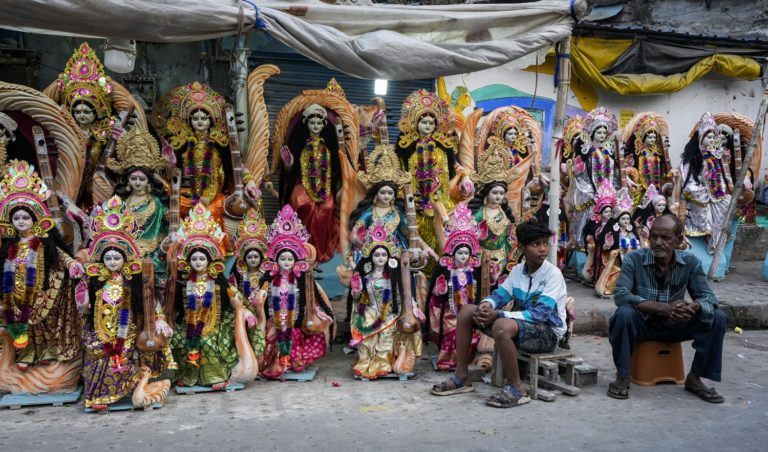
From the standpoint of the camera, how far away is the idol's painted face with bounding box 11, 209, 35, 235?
4691 mm

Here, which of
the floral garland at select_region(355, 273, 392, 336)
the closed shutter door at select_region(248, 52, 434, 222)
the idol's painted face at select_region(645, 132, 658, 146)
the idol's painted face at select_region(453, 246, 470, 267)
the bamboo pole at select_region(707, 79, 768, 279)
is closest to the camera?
the floral garland at select_region(355, 273, 392, 336)

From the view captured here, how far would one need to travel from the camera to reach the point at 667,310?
4.70 meters

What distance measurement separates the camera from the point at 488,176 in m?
6.00

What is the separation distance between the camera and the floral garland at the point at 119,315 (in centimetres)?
456

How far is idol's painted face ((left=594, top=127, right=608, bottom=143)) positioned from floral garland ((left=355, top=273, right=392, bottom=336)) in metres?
4.06

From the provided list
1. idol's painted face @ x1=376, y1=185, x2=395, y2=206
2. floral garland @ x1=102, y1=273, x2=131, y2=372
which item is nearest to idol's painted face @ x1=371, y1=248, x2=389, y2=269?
idol's painted face @ x1=376, y1=185, x2=395, y2=206

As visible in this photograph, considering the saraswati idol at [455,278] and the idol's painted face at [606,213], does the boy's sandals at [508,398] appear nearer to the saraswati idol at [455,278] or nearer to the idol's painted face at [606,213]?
the saraswati idol at [455,278]

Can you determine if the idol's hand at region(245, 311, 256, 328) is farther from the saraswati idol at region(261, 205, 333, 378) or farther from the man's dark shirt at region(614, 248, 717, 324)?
the man's dark shirt at region(614, 248, 717, 324)

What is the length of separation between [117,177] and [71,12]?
1.57m

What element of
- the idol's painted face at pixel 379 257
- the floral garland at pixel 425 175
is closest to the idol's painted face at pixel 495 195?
the floral garland at pixel 425 175

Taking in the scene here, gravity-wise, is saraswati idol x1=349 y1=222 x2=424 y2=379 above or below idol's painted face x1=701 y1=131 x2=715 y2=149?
below

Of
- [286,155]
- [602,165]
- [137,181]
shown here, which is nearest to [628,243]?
[602,165]

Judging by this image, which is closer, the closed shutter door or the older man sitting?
the older man sitting

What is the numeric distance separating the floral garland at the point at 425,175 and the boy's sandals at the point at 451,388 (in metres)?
1.98
